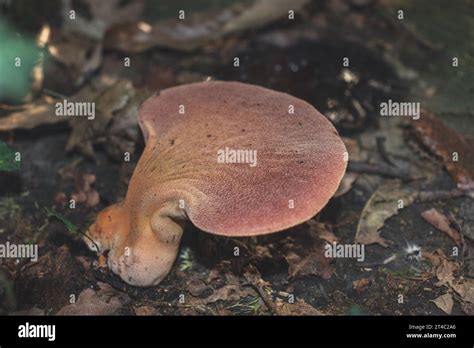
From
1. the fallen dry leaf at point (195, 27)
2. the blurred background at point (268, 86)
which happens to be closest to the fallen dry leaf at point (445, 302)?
the blurred background at point (268, 86)

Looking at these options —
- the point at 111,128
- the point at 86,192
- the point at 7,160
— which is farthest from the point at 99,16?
the point at 7,160

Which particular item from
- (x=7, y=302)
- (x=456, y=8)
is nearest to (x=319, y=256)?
(x=7, y=302)

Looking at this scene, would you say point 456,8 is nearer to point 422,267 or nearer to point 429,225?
point 429,225

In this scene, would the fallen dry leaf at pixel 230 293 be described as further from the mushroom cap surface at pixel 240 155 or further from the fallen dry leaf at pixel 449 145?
the fallen dry leaf at pixel 449 145

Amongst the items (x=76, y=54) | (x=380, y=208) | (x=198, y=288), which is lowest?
(x=198, y=288)

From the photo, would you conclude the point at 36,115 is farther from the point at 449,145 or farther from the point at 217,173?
the point at 449,145
